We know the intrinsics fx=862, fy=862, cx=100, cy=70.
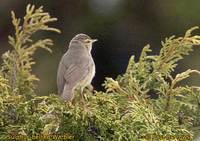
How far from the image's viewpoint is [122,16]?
8.13 metres

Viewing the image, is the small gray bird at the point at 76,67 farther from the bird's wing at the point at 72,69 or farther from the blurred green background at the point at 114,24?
the blurred green background at the point at 114,24

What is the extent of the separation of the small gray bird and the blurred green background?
226 centimetres

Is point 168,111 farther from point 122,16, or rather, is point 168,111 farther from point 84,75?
point 122,16

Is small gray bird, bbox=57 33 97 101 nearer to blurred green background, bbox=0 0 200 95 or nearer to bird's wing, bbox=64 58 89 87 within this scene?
bird's wing, bbox=64 58 89 87

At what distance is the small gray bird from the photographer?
→ 179 inches

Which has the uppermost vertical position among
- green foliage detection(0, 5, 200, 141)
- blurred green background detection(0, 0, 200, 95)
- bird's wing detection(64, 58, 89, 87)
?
blurred green background detection(0, 0, 200, 95)

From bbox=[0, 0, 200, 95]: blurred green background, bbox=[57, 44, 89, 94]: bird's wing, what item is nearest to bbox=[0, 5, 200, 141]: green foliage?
bbox=[57, 44, 89, 94]: bird's wing

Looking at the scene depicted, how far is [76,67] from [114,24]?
3.33 metres

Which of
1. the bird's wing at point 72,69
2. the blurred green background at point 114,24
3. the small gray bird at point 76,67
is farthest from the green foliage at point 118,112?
the blurred green background at point 114,24

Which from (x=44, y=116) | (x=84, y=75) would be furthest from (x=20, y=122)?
(x=84, y=75)

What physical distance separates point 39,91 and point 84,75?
204 cm

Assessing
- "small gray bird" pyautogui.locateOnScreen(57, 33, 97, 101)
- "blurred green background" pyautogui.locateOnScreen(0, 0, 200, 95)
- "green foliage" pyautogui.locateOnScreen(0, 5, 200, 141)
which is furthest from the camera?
"blurred green background" pyautogui.locateOnScreen(0, 0, 200, 95)

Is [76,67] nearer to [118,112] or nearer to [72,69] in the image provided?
[72,69]

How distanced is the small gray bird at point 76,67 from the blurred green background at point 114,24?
226 cm
